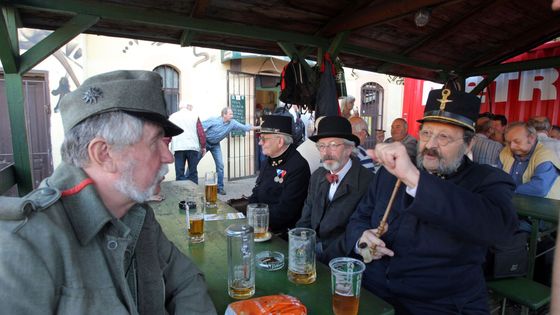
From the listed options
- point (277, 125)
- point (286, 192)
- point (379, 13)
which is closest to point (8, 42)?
point (277, 125)

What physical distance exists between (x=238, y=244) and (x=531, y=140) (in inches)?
149

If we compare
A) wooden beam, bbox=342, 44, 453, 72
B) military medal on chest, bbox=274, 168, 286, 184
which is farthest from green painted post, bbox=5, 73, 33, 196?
wooden beam, bbox=342, 44, 453, 72

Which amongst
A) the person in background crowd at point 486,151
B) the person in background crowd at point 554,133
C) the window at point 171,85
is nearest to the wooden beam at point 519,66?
the person in background crowd at point 554,133

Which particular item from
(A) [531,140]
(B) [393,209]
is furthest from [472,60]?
(B) [393,209]

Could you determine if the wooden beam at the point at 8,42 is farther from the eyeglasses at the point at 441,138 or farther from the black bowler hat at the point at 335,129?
the eyeglasses at the point at 441,138

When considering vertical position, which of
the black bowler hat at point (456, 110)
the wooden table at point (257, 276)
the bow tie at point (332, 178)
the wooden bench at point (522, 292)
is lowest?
A: the wooden bench at point (522, 292)

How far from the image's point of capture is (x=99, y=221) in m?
1.05

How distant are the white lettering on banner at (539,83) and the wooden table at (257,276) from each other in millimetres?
6779

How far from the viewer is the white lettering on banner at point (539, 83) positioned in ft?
20.9

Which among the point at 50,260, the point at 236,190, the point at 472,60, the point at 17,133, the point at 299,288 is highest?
the point at 472,60

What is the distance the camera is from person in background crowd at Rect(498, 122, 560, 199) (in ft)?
12.0

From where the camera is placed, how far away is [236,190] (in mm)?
8148

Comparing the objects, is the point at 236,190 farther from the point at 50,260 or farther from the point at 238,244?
the point at 50,260

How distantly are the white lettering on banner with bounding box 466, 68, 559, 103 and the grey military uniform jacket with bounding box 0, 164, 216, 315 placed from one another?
7.56 meters
